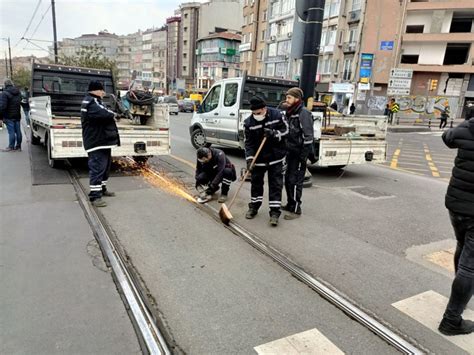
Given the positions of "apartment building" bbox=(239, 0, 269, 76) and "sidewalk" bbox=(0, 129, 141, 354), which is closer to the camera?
"sidewalk" bbox=(0, 129, 141, 354)

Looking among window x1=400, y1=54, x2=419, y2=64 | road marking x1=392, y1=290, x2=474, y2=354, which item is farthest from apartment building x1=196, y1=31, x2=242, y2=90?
road marking x1=392, y1=290, x2=474, y2=354

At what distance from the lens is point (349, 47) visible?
38625 millimetres

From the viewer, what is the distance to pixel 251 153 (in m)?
5.11

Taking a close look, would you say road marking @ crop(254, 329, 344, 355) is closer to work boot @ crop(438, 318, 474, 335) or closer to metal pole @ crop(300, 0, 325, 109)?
work boot @ crop(438, 318, 474, 335)

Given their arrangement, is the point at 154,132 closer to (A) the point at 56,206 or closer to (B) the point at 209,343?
(A) the point at 56,206

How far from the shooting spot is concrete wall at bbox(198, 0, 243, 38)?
83500mm

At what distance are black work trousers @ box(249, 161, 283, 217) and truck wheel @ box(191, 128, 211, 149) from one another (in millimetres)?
6265

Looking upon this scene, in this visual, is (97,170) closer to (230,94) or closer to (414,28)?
(230,94)

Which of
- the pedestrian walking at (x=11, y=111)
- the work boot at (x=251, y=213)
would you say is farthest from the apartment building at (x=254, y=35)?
the work boot at (x=251, y=213)

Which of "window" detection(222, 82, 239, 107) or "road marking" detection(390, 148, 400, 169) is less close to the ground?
"window" detection(222, 82, 239, 107)

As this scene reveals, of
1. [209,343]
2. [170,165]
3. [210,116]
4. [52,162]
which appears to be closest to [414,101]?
[210,116]

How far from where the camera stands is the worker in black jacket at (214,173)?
19.7ft

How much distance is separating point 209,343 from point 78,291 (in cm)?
135

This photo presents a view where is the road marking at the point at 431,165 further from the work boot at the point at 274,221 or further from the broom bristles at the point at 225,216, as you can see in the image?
the broom bristles at the point at 225,216
